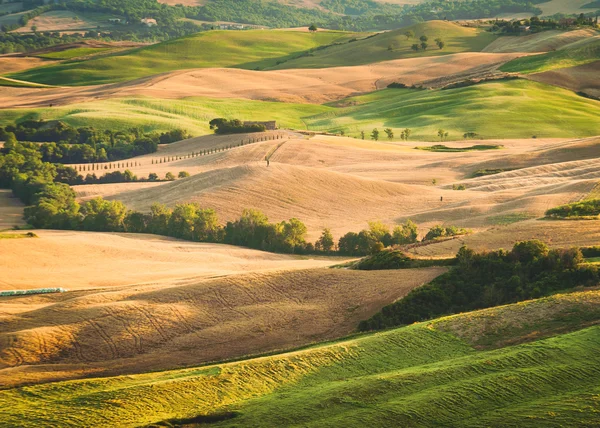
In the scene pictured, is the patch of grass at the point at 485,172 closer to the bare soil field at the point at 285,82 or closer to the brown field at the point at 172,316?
the brown field at the point at 172,316

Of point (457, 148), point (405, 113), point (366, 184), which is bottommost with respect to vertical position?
point (457, 148)

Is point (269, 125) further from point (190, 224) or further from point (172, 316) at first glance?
point (172, 316)

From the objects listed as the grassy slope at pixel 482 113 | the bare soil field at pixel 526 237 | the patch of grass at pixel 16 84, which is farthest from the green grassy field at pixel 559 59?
the bare soil field at pixel 526 237

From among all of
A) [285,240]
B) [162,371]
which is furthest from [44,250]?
[162,371]

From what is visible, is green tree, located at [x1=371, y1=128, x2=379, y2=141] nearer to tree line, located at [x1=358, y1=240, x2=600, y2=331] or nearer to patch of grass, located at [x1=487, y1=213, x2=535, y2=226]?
patch of grass, located at [x1=487, y1=213, x2=535, y2=226]

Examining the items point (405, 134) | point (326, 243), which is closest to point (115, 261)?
point (326, 243)

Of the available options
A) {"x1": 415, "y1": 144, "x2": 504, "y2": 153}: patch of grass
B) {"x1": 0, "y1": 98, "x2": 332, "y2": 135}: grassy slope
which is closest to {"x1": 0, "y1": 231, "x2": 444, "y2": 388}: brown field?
{"x1": 415, "y1": 144, "x2": 504, "y2": 153}: patch of grass
